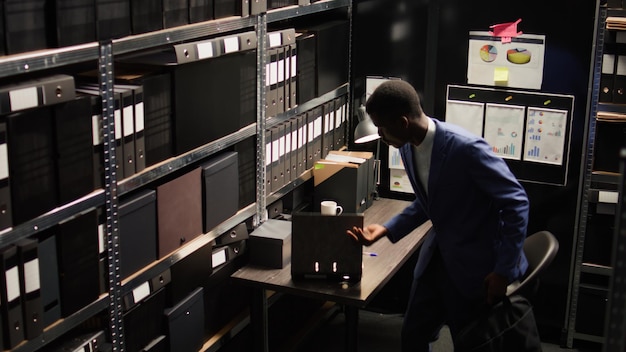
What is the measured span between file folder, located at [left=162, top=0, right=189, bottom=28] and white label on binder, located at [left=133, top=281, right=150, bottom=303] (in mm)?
875

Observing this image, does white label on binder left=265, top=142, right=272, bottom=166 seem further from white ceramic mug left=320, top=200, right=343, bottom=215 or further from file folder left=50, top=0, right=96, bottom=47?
file folder left=50, top=0, right=96, bottom=47

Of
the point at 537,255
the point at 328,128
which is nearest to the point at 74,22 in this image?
the point at 537,255

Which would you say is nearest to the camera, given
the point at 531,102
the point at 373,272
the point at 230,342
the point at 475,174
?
the point at 475,174

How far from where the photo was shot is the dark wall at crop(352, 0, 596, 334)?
3.94 meters

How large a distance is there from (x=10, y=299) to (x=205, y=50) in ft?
3.64

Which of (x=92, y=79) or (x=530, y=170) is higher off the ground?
(x=92, y=79)

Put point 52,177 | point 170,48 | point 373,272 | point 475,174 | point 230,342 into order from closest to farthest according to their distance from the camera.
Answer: point 52,177
point 475,174
point 170,48
point 373,272
point 230,342

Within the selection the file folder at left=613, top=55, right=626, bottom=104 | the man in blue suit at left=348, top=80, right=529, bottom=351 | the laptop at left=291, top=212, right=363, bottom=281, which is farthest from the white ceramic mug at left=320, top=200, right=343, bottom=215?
the file folder at left=613, top=55, right=626, bottom=104

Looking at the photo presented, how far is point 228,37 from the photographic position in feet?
10.0

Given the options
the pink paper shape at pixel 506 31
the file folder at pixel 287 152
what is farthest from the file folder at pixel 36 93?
the pink paper shape at pixel 506 31

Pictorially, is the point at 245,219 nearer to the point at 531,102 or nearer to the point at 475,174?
the point at 475,174

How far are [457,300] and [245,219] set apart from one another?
98cm

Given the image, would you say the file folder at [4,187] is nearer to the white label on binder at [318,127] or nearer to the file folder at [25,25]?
the file folder at [25,25]

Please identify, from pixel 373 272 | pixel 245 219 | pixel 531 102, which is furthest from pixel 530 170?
pixel 245 219
